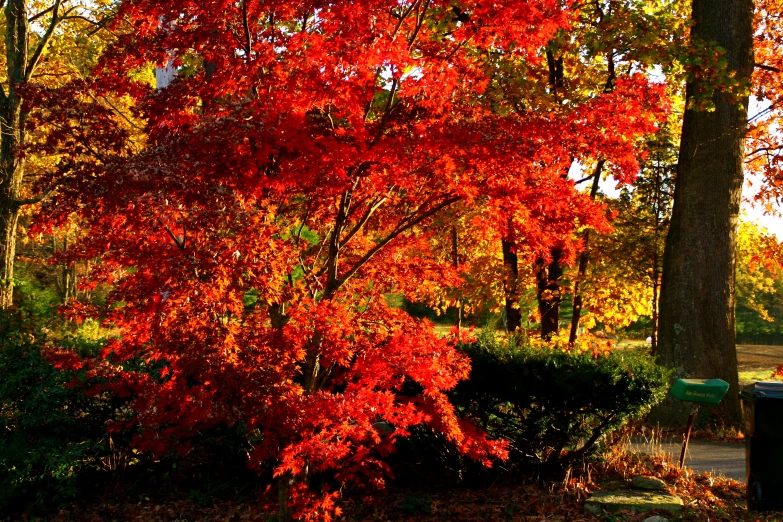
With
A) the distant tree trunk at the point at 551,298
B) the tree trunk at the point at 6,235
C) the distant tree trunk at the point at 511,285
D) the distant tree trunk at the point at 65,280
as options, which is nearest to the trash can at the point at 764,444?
the distant tree trunk at the point at 551,298

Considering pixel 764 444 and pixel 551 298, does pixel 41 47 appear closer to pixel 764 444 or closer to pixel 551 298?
pixel 551 298

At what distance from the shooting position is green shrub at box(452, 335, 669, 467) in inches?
241

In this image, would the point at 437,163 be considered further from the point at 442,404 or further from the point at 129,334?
the point at 129,334

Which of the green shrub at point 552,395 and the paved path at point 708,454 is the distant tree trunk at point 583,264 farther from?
the green shrub at point 552,395

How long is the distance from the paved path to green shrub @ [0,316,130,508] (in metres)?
5.98

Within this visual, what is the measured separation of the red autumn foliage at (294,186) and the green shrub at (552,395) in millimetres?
711

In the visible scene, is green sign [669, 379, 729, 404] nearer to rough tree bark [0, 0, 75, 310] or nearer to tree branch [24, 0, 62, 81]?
rough tree bark [0, 0, 75, 310]

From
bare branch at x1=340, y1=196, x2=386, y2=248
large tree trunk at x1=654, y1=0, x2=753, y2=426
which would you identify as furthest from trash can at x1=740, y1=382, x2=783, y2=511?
large tree trunk at x1=654, y1=0, x2=753, y2=426

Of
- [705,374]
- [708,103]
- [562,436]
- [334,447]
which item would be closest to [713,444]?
[705,374]

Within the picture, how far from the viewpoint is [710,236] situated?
32.4ft

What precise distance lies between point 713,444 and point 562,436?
378 cm

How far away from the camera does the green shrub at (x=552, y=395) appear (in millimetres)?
6117

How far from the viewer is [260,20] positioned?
6.07 m

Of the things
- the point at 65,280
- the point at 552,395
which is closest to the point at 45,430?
the point at 552,395
